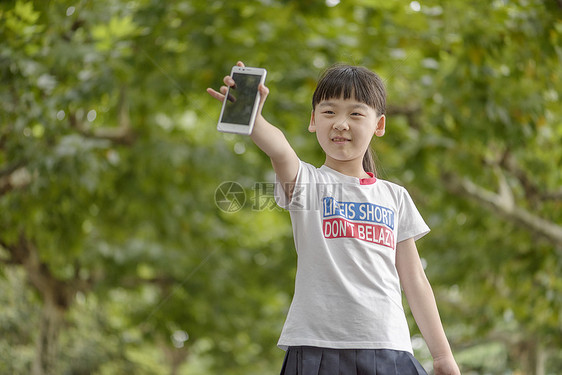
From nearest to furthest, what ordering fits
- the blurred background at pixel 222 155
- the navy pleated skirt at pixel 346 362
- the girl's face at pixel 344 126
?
the navy pleated skirt at pixel 346 362 < the girl's face at pixel 344 126 < the blurred background at pixel 222 155

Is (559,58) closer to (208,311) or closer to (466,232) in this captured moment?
(466,232)

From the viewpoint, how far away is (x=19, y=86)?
153 inches

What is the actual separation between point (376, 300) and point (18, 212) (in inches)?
147

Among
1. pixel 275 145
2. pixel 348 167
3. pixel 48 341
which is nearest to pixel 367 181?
pixel 348 167

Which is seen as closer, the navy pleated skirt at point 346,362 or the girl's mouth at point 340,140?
the navy pleated skirt at point 346,362

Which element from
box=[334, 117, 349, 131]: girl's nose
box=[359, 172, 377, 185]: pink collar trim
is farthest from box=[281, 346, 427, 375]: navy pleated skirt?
box=[334, 117, 349, 131]: girl's nose

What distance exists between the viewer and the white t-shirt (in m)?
1.62

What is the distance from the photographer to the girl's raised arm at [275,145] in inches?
59.3

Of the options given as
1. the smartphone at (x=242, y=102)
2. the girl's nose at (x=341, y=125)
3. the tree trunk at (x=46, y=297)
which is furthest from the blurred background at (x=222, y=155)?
the smartphone at (x=242, y=102)

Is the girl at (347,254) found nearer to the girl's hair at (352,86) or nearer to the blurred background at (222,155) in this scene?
the girl's hair at (352,86)

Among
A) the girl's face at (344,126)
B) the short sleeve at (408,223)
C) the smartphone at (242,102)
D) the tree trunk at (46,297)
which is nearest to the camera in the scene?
the smartphone at (242,102)

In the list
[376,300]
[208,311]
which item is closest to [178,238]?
[208,311]

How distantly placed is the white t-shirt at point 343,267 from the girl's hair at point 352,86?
20 centimetres

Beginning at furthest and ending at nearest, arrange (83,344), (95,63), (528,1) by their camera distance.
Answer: (83,344) < (95,63) < (528,1)
